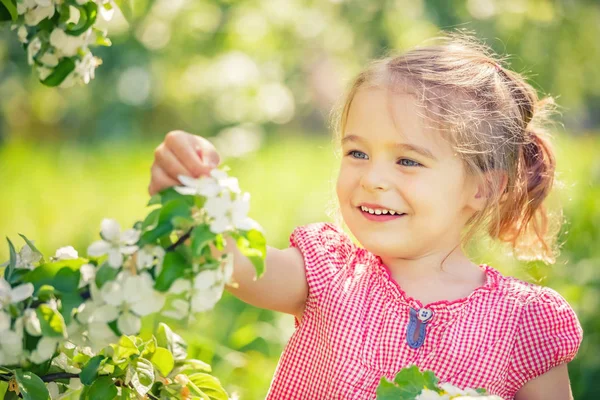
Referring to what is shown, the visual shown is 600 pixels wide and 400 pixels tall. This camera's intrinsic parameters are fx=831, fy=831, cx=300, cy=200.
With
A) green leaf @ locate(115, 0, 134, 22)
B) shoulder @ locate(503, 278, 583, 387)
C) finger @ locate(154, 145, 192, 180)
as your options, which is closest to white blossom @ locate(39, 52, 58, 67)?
green leaf @ locate(115, 0, 134, 22)

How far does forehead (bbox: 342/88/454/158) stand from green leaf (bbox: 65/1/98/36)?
63 cm

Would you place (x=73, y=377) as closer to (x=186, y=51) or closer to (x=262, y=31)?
(x=262, y=31)

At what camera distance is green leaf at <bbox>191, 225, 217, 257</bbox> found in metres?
1.12

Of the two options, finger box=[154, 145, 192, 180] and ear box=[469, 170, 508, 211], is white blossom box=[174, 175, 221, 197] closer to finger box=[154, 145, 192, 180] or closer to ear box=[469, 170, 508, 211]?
finger box=[154, 145, 192, 180]

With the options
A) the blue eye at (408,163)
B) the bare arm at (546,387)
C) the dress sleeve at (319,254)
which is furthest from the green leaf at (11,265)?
the bare arm at (546,387)

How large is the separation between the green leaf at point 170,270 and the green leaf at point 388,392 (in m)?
0.36

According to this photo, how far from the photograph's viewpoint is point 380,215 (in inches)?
71.9

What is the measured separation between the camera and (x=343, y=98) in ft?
6.72

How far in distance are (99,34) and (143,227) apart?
589mm

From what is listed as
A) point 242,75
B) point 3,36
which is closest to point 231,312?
point 242,75

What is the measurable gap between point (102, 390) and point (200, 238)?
0.42 meters

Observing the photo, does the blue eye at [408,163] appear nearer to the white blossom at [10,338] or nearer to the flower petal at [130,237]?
the flower petal at [130,237]

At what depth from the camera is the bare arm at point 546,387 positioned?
186 cm

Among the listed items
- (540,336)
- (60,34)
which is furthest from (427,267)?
(60,34)
